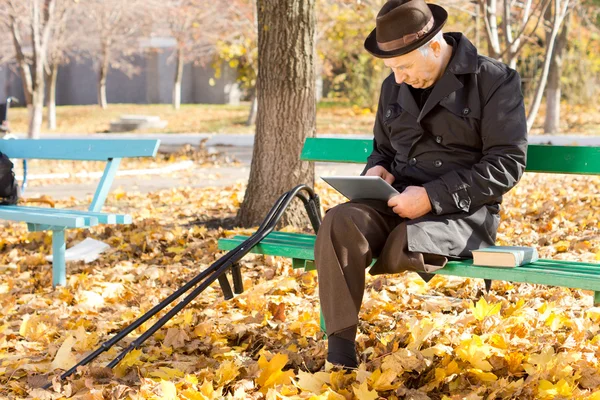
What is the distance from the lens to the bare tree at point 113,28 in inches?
1102

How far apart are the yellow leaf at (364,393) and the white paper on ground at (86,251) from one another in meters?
3.37

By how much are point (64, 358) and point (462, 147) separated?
190 cm

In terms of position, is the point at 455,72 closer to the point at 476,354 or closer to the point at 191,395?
the point at 476,354

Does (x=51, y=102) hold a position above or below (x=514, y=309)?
below

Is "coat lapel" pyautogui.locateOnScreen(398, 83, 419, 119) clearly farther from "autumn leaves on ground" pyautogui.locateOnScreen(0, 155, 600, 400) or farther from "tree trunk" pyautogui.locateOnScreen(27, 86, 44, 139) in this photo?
"tree trunk" pyautogui.locateOnScreen(27, 86, 44, 139)

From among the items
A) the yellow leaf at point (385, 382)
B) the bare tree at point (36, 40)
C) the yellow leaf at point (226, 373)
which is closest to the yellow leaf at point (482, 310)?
the yellow leaf at point (385, 382)

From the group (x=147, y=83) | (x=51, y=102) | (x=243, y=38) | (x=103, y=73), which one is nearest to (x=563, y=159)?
(x=243, y=38)

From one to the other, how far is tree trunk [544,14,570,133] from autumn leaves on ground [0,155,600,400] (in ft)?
40.5

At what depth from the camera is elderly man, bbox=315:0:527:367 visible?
3.04 metres

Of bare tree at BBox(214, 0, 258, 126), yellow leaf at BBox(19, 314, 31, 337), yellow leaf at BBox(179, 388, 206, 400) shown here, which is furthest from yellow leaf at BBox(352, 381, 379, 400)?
bare tree at BBox(214, 0, 258, 126)

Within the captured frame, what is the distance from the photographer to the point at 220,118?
26344 millimetres

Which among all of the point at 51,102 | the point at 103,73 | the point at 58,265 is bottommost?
the point at 51,102

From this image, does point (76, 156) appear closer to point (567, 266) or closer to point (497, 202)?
point (497, 202)

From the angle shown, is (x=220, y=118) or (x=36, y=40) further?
(x=220, y=118)
